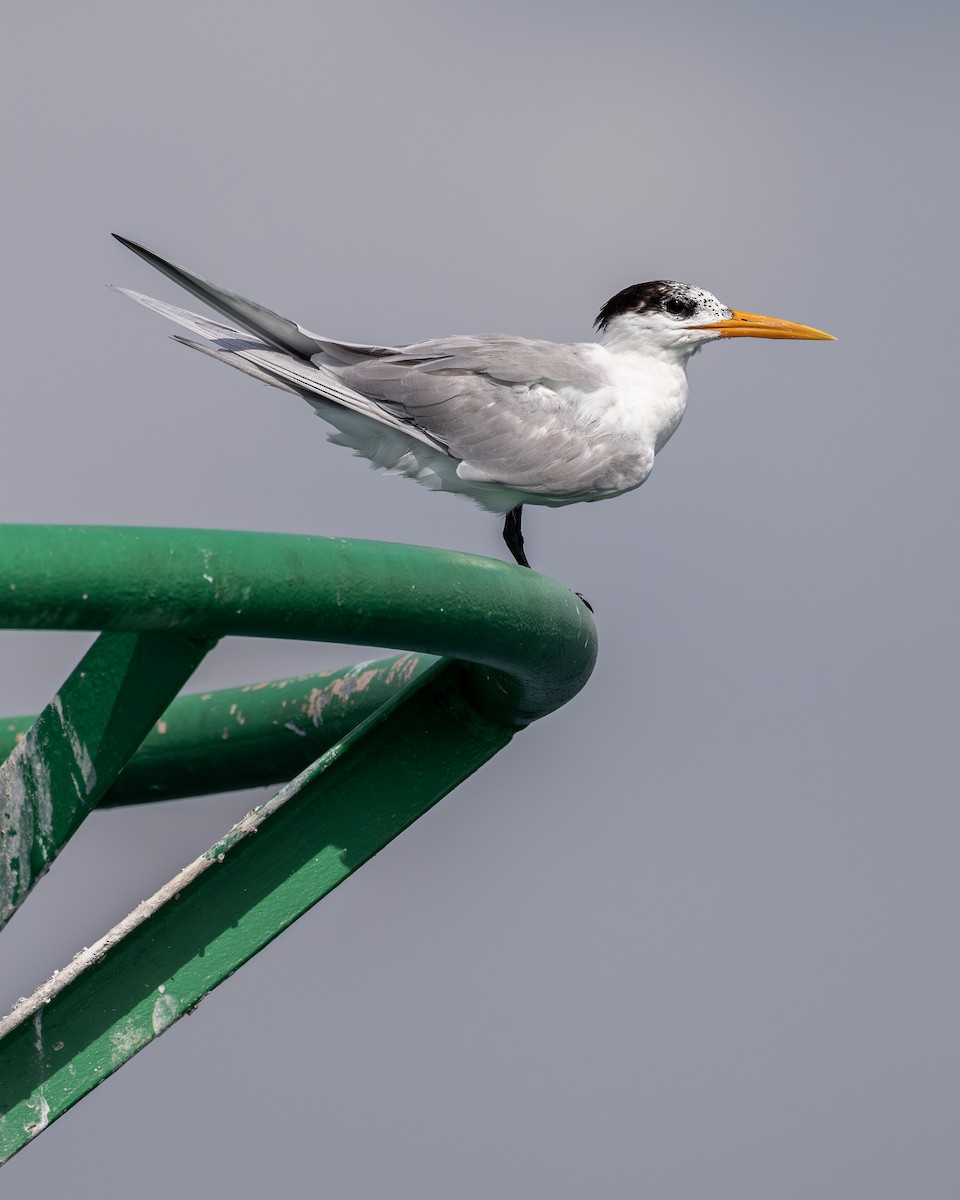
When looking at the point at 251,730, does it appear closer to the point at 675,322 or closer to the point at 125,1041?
the point at 125,1041

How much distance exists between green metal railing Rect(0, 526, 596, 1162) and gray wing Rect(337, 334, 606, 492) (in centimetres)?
142

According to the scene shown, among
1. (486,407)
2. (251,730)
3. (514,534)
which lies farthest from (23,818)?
(514,534)

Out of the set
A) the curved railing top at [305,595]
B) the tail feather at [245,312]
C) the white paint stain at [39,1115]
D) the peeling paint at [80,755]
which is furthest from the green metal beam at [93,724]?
the tail feather at [245,312]

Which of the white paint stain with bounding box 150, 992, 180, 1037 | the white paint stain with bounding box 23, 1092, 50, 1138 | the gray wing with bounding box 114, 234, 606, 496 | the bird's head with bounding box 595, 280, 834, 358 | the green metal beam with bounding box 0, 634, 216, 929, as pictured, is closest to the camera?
the green metal beam with bounding box 0, 634, 216, 929

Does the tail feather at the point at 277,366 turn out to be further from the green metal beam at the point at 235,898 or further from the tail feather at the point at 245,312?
the green metal beam at the point at 235,898

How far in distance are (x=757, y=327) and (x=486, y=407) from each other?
5.53 feet

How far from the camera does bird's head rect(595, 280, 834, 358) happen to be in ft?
29.2

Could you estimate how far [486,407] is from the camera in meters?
7.95

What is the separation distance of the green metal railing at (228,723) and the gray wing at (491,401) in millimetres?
1420

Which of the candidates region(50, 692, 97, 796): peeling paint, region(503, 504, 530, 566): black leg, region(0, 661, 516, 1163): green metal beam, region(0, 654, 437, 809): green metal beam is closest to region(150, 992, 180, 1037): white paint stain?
region(0, 661, 516, 1163): green metal beam

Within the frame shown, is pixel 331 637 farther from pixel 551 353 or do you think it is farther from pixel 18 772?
pixel 551 353

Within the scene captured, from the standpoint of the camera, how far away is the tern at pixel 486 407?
7520 millimetres

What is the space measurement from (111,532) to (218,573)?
286 millimetres

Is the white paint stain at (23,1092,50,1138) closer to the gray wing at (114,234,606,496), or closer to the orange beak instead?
the gray wing at (114,234,606,496)
